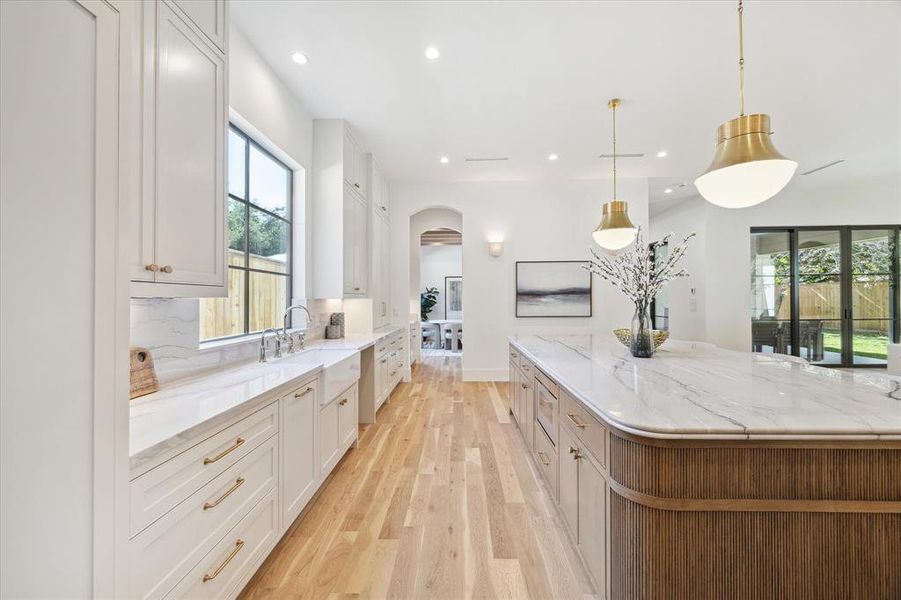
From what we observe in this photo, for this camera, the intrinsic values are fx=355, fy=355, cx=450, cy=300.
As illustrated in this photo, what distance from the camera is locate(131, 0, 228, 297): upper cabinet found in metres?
1.33

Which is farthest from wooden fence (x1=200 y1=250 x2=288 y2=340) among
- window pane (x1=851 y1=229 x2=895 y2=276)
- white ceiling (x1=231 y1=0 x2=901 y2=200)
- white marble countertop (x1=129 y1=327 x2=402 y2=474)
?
window pane (x1=851 y1=229 x2=895 y2=276)

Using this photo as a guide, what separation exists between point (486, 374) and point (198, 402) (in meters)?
4.38

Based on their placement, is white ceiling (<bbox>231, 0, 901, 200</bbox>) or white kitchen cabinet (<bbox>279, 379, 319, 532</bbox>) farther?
white ceiling (<bbox>231, 0, 901, 200</bbox>)

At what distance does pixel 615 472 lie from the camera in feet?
3.94

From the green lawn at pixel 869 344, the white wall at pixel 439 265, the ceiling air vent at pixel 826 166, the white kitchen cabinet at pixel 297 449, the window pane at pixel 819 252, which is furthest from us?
the white wall at pixel 439 265

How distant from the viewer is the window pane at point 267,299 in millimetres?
2736

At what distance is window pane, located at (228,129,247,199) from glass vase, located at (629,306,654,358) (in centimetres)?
289

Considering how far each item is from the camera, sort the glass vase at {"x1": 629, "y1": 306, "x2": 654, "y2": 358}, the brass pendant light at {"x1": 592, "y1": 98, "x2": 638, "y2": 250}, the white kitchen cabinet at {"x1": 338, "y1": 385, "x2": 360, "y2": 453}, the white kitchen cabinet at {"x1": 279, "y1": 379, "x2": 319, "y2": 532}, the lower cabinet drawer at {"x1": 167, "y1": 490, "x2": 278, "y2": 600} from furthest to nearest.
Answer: the brass pendant light at {"x1": 592, "y1": 98, "x2": 638, "y2": 250} < the white kitchen cabinet at {"x1": 338, "y1": 385, "x2": 360, "y2": 453} < the glass vase at {"x1": 629, "y1": 306, "x2": 654, "y2": 358} < the white kitchen cabinet at {"x1": 279, "y1": 379, "x2": 319, "y2": 532} < the lower cabinet drawer at {"x1": 167, "y1": 490, "x2": 278, "y2": 600}

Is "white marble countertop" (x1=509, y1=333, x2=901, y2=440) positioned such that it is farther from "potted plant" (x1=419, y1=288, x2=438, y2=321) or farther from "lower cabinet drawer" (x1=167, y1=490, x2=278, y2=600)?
"potted plant" (x1=419, y1=288, x2=438, y2=321)

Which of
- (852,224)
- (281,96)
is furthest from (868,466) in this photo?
(852,224)

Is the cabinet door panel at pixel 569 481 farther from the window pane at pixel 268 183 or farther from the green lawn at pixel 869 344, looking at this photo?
the green lawn at pixel 869 344

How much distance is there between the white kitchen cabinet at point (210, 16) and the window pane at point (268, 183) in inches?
43.0

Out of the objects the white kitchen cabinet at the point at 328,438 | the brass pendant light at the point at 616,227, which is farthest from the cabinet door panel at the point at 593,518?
the brass pendant light at the point at 616,227

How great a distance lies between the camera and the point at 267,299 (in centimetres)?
294
